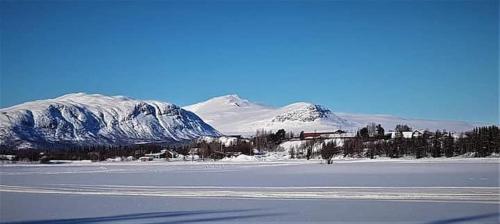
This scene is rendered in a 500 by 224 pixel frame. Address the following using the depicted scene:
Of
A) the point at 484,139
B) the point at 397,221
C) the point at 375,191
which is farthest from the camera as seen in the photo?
the point at 484,139

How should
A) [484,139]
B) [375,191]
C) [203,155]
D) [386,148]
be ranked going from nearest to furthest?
[375,191]
[484,139]
[386,148]
[203,155]

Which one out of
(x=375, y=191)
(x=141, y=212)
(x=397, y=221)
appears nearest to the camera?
(x=397, y=221)

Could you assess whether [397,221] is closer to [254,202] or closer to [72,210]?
[254,202]

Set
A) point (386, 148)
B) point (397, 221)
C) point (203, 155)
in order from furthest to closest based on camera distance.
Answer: point (203, 155)
point (386, 148)
point (397, 221)

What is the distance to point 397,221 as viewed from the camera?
19.4 meters

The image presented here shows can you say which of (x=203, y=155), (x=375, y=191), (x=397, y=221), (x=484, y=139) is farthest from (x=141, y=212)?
(x=203, y=155)

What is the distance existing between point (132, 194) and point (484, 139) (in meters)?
124

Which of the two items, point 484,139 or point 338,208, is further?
point 484,139

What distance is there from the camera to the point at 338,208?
75.1 ft

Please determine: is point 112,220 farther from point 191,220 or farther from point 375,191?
point 375,191

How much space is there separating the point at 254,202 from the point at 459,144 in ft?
419

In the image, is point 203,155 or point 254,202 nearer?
point 254,202

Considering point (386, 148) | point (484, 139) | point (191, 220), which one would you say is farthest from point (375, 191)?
point (386, 148)

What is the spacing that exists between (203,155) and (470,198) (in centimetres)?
15542
